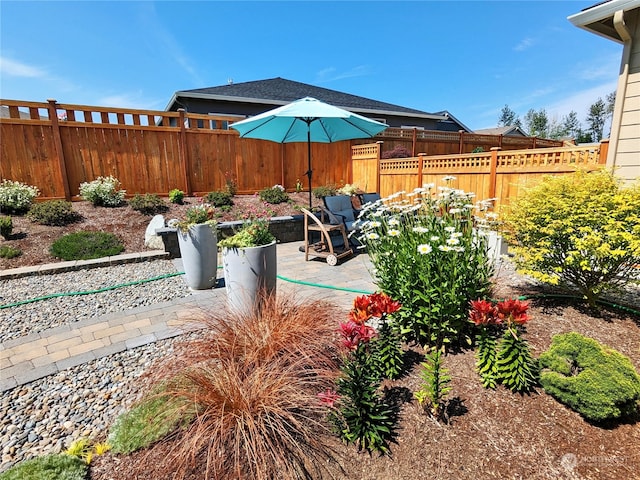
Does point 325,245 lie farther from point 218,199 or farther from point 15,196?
point 15,196

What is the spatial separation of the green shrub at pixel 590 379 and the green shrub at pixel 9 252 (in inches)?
249

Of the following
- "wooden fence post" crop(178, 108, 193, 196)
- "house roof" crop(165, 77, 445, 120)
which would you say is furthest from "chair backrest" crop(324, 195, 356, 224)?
"house roof" crop(165, 77, 445, 120)

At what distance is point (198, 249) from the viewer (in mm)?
3729

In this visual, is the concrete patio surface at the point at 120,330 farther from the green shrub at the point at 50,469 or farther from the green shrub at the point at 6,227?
the green shrub at the point at 6,227

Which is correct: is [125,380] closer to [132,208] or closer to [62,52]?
[132,208]

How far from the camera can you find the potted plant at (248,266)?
115 inches

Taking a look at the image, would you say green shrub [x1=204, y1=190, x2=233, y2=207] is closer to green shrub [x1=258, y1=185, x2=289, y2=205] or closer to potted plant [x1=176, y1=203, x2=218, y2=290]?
green shrub [x1=258, y1=185, x2=289, y2=205]

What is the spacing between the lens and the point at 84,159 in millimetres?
6500

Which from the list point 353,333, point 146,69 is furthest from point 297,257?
point 146,69

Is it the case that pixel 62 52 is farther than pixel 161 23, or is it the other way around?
pixel 161 23

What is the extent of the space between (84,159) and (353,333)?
7294mm

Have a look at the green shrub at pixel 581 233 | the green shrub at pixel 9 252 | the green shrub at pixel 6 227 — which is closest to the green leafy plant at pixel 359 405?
the green shrub at pixel 581 233

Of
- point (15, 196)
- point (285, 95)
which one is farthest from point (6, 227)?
point (285, 95)

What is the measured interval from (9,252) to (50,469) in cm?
466
